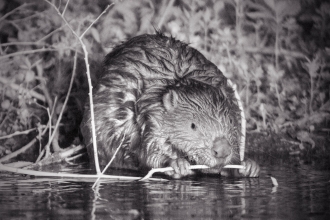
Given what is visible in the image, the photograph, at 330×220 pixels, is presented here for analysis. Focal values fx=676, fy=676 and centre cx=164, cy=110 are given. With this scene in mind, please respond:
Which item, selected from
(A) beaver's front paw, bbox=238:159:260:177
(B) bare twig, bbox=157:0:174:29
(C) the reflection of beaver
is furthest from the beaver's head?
(B) bare twig, bbox=157:0:174:29

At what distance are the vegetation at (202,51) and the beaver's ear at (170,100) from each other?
2.02 metres

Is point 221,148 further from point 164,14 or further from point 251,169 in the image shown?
point 164,14

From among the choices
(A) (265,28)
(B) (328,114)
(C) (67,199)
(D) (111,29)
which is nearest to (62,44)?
(D) (111,29)

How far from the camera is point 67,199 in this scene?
4488 mm

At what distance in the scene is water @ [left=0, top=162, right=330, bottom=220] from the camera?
12.9ft

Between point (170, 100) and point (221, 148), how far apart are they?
0.74 m

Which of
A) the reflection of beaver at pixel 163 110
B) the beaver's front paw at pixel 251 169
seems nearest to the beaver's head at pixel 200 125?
the reflection of beaver at pixel 163 110

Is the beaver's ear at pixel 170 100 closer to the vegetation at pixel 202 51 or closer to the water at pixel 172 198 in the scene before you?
the water at pixel 172 198

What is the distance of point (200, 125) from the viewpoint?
214 inches

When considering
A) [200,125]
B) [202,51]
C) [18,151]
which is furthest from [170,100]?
[202,51]

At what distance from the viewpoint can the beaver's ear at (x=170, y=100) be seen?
18.6 ft

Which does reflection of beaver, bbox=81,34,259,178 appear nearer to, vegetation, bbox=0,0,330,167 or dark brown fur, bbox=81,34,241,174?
dark brown fur, bbox=81,34,241,174

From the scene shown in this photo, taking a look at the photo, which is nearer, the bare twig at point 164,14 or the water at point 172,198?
the water at point 172,198

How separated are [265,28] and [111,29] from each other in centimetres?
207
